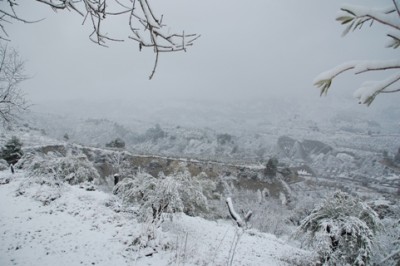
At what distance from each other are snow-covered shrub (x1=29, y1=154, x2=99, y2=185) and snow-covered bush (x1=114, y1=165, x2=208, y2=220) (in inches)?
152

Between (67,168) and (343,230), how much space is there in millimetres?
Answer: 13158

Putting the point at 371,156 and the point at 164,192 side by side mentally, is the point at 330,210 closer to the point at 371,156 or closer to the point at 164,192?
the point at 164,192

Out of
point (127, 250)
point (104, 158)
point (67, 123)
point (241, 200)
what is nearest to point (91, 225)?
point (127, 250)

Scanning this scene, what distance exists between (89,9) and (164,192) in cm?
808

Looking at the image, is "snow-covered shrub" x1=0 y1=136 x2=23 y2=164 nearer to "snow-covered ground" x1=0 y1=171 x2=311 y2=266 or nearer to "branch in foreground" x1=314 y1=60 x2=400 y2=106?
"snow-covered ground" x1=0 y1=171 x2=311 y2=266

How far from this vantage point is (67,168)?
14.1m

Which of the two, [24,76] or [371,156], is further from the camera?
[371,156]

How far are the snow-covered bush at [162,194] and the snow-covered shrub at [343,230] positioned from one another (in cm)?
423

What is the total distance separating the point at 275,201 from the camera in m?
42.9

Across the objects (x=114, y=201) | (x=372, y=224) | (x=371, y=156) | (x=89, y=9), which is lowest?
(x=371, y=156)

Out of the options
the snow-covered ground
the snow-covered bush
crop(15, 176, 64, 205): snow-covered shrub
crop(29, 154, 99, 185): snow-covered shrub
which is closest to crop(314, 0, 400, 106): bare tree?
the snow-covered ground

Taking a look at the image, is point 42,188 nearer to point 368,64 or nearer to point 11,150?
point 368,64

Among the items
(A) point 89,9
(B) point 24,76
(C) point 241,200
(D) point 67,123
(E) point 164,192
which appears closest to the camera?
(A) point 89,9

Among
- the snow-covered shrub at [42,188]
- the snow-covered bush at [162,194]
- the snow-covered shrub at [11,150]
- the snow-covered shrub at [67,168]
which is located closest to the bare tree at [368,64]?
the snow-covered bush at [162,194]
